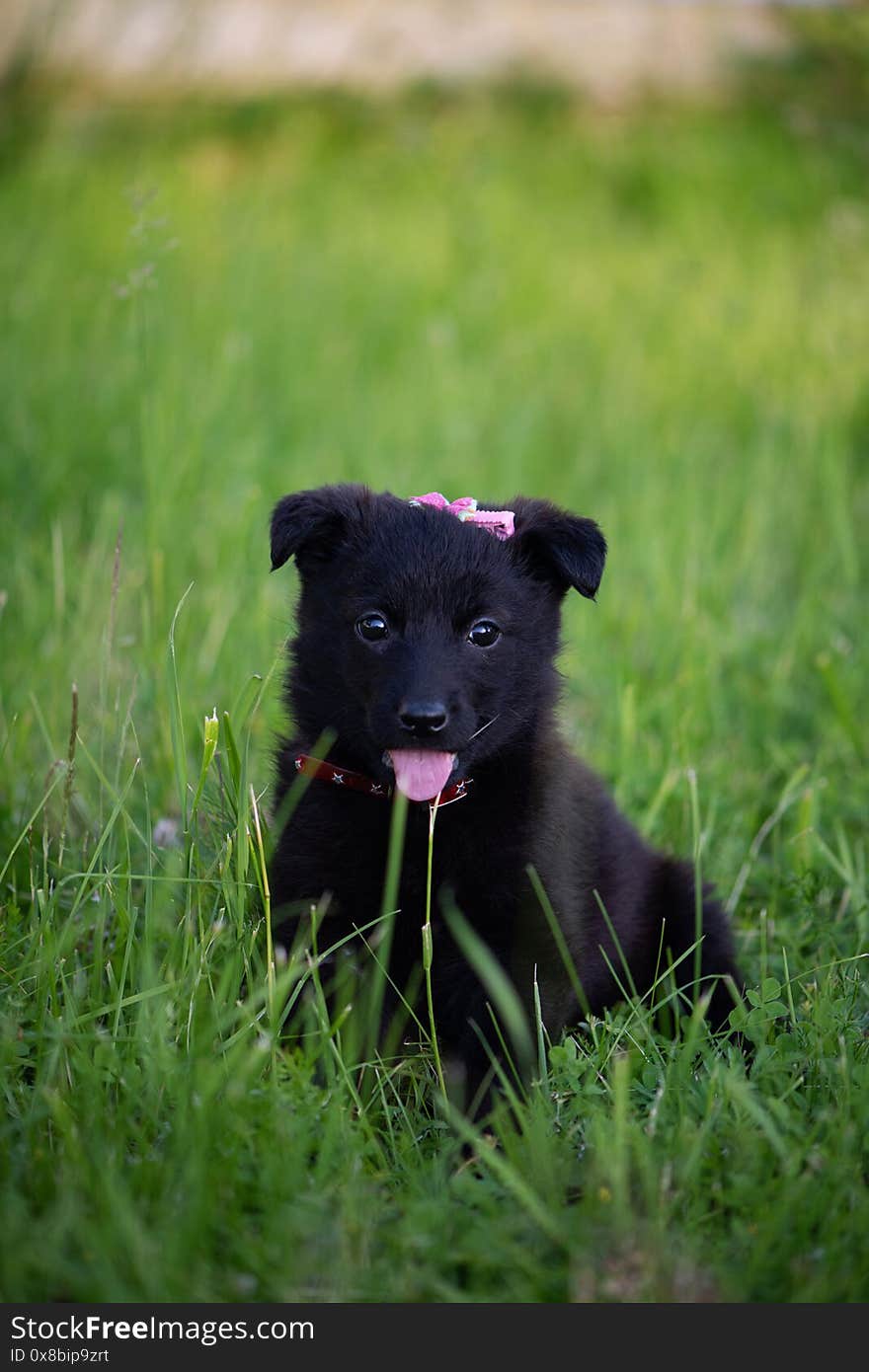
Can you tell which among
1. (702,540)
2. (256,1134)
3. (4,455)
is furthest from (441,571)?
(4,455)

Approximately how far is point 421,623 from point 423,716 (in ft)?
0.88

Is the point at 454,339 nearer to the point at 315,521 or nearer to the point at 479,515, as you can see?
the point at 479,515

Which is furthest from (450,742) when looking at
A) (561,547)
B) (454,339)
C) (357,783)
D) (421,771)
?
(454,339)

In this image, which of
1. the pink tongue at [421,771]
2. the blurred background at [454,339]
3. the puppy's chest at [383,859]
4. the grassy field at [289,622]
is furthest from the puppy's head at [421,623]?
the blurred background at [454,339]

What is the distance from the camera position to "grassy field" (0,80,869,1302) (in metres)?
1.75

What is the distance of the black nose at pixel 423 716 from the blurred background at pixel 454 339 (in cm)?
76

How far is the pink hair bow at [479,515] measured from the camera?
2.55 meters

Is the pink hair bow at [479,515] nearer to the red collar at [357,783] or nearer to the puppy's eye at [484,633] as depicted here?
the puppy's eye at [484,633]

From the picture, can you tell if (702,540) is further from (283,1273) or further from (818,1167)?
(283,1273)

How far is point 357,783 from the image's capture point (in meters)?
2.42

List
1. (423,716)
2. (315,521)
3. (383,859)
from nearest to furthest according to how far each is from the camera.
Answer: (423,716) < (383,859) < (315,521)

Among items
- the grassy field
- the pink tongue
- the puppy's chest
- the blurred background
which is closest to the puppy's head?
the pink tongue

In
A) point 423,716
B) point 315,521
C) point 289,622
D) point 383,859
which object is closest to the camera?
point 423,716

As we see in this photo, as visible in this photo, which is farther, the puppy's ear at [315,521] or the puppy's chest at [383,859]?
the puppy's ear at [315,521]
